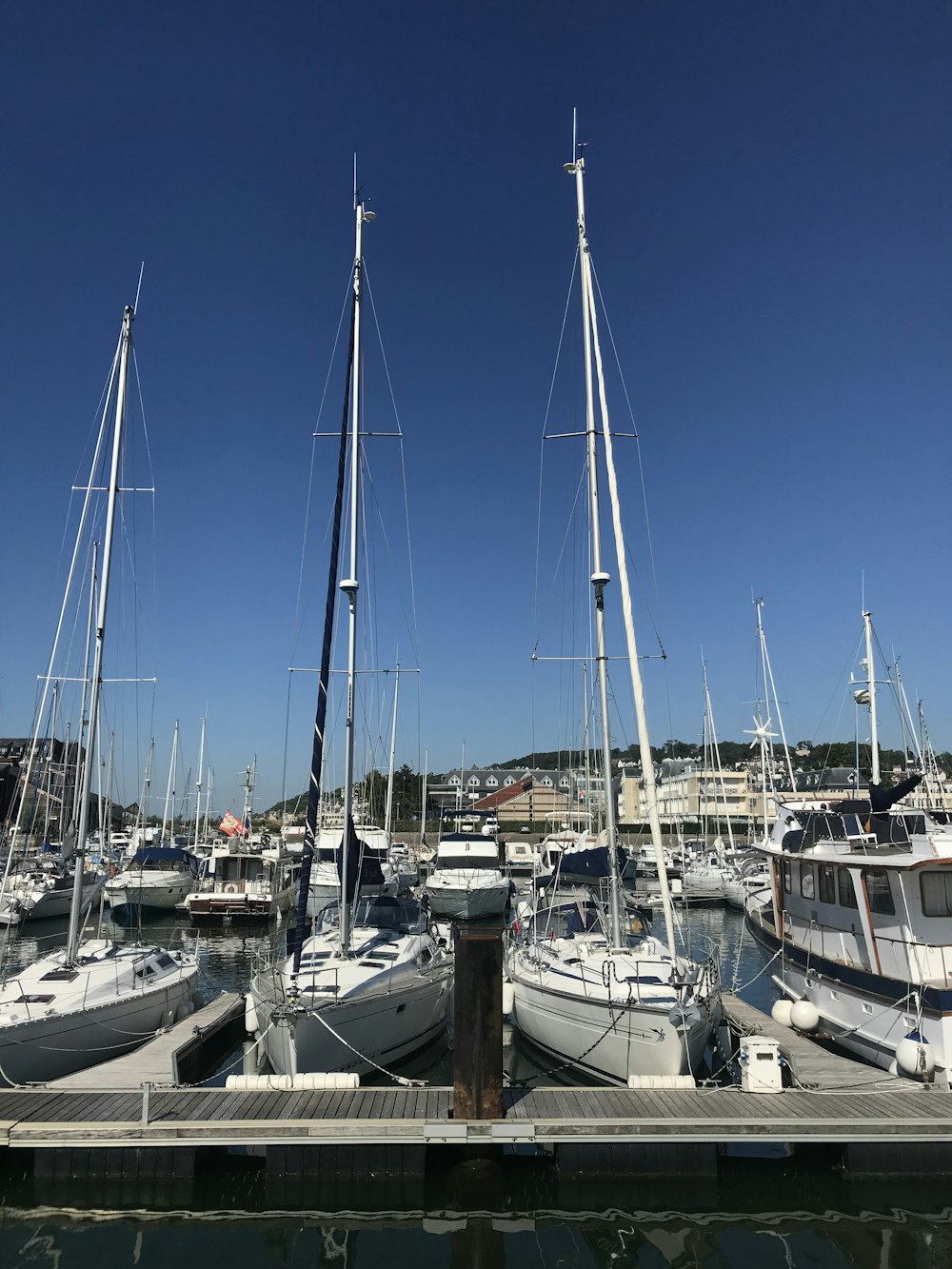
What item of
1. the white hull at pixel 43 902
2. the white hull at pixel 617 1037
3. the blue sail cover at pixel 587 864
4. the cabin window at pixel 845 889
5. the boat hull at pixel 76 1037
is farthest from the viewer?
the white hull at pixel 43 902

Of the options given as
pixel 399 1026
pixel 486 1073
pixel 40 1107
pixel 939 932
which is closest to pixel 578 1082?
pixel 399 1026

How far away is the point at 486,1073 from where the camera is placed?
44.1 feet

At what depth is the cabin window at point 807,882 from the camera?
21625 mm

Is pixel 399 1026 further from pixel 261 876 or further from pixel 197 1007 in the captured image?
pixel 261 876

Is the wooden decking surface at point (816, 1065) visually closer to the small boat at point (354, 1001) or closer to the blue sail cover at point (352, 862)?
the small boat at point (354, 1001)

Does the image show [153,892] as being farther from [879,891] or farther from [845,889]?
[879,891]

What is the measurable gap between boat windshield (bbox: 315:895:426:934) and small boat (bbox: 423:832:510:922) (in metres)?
18.9

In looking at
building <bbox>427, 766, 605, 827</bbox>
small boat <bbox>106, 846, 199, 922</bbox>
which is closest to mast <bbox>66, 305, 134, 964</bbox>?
small boat <bbox>106, 846, 199, 922</bbox>

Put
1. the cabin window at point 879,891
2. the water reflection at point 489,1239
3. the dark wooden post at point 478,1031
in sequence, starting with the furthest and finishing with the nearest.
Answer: the cabin window at point 879,891, the dark wooden post at point 478,1031, the water reflection at point 489,1239

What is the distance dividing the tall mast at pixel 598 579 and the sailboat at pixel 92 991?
10995mm

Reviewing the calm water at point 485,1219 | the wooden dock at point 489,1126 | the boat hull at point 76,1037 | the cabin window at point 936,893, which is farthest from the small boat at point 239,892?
the cabin window at point 936,893

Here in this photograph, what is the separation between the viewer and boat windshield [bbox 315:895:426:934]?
2297 centimetres

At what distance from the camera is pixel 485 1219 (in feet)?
40.6

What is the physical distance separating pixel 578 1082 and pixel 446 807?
131653 millimetres
